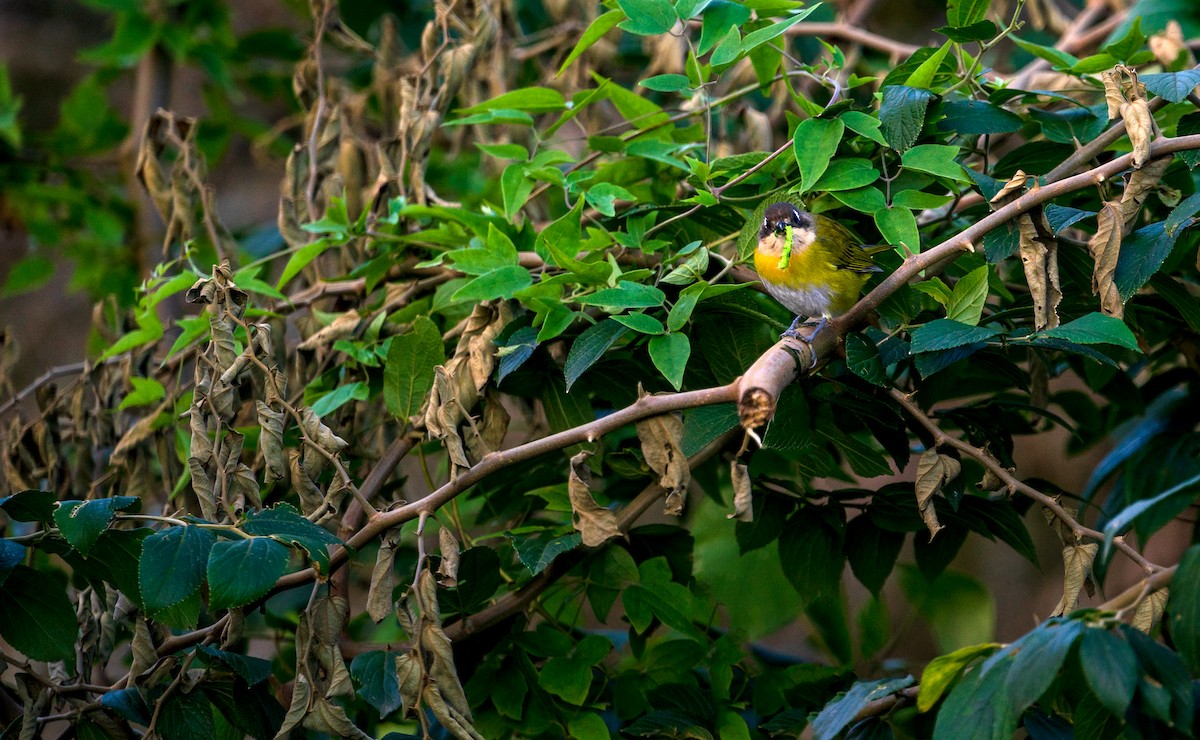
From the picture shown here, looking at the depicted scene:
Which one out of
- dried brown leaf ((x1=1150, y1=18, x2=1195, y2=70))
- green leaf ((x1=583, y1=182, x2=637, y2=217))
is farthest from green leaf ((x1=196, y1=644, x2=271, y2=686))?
dried brown leaf ((x1=1150, y1=18, x2=1195, y2=70))

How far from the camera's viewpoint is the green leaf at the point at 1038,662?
1088 millimetres

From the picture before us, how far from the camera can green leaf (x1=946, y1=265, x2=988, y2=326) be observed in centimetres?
149

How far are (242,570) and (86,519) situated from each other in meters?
0.25

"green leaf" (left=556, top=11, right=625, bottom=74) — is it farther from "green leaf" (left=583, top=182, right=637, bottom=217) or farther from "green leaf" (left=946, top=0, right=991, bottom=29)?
"green leaf" (left=946, top=0, right=991, bottom=29)

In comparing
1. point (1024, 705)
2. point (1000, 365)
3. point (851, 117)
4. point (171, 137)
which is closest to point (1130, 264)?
point (1000, 365)

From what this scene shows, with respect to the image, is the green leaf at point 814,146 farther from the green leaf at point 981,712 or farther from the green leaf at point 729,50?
the green leaf at point 981,712

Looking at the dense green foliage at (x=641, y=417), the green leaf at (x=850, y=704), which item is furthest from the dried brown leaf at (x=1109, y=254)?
the green leaf at (x=850, y=704)

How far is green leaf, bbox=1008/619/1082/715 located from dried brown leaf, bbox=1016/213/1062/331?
0.47 m

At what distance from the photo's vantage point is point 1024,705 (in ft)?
3.57

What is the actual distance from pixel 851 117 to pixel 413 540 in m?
1.84

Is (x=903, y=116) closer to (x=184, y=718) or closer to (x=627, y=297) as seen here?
(x=627, y=297)

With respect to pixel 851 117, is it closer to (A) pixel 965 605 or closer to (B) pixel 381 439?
(B) pixel 381 439

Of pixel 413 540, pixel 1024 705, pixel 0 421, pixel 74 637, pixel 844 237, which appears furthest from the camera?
pixel 413 540

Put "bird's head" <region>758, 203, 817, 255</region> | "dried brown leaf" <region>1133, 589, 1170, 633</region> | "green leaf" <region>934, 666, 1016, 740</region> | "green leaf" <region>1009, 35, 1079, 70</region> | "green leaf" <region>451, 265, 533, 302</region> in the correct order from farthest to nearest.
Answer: "bird's head" <region>758, 203, 817, 255</region> < "green leaf" <region>1009, 35, 1079, 70</region> < "green leaf" <region>451, 265, 533, 302</region> < "dried brown leaf" <region>1133, 589, 1170, 633</region> < "green leaf" <region>934, 666, 1016, 740</region>
